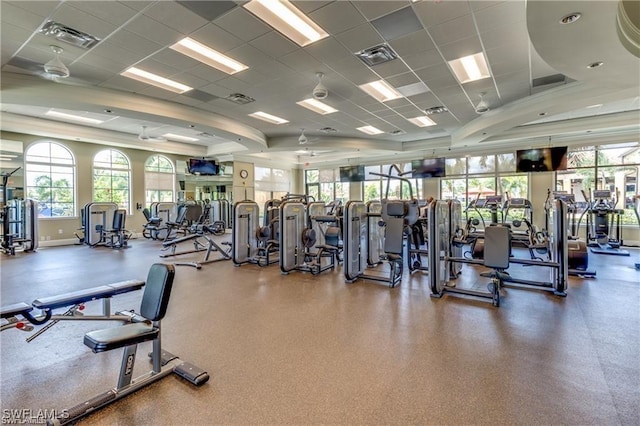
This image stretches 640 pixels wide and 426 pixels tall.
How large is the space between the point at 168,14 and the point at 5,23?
7.23ft

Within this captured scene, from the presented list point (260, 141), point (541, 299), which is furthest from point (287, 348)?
point (260, 141)

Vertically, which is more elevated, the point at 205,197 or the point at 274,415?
the point at 205,197

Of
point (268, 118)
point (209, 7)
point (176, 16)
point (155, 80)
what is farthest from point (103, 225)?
point (209, 7)

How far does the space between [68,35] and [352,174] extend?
432 inches

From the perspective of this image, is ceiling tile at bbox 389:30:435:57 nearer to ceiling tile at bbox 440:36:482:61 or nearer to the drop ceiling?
the drop ceiling

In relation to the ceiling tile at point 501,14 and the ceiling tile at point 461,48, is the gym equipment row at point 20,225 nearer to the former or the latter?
the ceiling tile at point 461,48

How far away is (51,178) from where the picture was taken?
31.8 feet

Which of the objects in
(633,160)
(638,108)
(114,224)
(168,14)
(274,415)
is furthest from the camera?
(114,224)

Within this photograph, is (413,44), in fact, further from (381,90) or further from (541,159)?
(541,159)

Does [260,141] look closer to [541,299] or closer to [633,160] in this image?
[541,299]

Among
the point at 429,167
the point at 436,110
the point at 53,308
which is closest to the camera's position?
the point at 53,308

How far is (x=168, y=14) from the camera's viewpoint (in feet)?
12.3

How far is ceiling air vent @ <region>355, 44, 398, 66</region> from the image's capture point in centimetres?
461

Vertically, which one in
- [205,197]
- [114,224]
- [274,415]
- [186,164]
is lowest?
[274,415]
